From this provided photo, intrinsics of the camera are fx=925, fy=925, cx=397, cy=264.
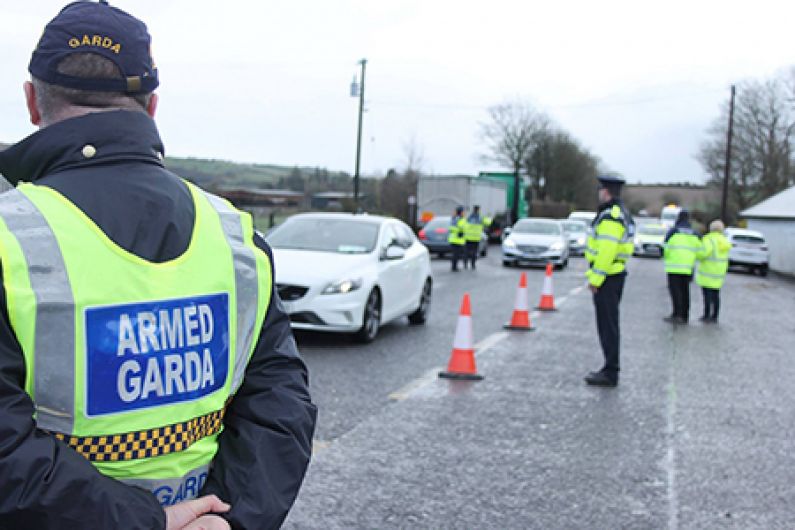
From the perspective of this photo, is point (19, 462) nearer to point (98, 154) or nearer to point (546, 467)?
point (98, 154)

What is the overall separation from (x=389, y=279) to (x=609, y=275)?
348 cm

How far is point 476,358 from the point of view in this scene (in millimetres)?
9852

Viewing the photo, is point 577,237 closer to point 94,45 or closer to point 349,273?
point 349,273

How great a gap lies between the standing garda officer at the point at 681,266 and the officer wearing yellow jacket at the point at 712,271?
0.28 metres

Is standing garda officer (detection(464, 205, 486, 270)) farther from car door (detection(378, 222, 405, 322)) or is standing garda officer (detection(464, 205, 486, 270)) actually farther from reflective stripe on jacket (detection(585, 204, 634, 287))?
reflective stripe on jacket (detection(585, 204, 634, 287))

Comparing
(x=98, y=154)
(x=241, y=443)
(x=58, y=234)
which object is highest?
(x=98, y=154)

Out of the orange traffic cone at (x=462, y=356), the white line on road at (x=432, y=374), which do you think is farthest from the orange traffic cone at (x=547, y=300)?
the orange traffic cone at (x=462, y=356)

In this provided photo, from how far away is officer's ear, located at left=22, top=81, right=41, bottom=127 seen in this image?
6.19 feet

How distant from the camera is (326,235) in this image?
1157cm

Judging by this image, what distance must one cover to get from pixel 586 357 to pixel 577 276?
15342 mm

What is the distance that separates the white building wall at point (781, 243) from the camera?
3429 cm

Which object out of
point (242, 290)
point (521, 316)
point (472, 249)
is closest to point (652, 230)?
point (472, 249)

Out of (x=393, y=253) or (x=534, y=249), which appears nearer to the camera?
(x=393, y=253)

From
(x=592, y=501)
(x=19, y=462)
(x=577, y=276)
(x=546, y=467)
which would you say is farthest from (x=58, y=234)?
(x=577, y=276)
